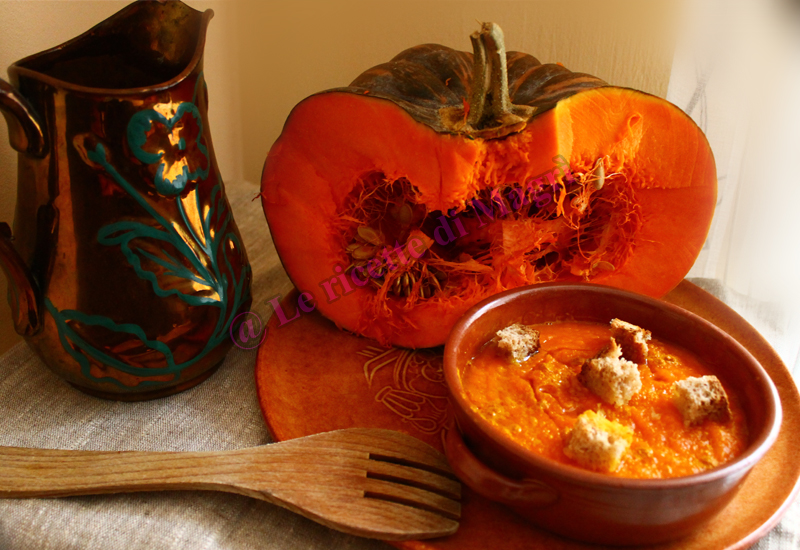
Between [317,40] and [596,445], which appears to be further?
[317,40]

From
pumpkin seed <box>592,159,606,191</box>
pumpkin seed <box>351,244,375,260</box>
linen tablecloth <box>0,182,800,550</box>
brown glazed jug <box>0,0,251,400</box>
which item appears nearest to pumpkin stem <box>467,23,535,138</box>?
pumpkin seed <box>592,159,606,191</box>

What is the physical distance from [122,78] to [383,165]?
343 millimetres

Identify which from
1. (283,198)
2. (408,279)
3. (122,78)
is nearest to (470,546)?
(408,279)

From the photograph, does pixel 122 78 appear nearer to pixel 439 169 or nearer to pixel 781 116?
pixel 439 169

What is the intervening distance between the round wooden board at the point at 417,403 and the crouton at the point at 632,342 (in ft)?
0.55

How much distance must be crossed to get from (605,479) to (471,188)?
15.4 inches

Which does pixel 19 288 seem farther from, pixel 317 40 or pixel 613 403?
pixel 317 40

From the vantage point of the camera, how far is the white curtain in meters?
0.94

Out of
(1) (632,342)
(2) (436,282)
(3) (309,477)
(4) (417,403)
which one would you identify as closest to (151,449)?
(3) (309,477)

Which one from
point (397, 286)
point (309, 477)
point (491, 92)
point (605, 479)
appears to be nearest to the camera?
point (605, 479)

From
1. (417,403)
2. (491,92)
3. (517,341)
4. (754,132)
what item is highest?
(491,92)

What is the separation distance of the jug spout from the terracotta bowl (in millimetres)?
470

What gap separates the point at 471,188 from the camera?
0.82 meters

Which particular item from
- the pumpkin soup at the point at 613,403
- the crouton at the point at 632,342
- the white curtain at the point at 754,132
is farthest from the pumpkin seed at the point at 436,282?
the white curtain at the point at 754,132
